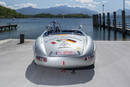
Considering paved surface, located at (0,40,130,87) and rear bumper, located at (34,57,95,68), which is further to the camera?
paved surface, located at (0,40,130,87)

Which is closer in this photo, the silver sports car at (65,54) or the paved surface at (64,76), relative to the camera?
the silver sports car at (65,54)

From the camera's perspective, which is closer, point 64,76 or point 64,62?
point 64,62

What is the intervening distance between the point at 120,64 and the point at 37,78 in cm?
258

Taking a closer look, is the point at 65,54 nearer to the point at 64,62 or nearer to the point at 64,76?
the point at 64,62

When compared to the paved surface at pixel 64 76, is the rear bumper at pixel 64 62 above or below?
above

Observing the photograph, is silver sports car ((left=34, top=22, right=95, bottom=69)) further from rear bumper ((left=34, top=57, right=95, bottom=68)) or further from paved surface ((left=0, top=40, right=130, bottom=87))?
paved surface ((left=0, top=40, right=130, bottom=87))

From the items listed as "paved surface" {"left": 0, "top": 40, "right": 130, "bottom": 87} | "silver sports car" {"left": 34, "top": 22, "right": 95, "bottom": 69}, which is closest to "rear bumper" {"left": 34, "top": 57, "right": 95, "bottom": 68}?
"silver sports car" {"left": 34, "top": 22, "right": 95, "bottom": 69}

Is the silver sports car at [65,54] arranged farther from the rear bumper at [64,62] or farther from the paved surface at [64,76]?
the paved surface at [64,76]

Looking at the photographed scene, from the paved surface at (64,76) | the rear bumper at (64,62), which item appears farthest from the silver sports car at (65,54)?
the paved surface at (64,76)

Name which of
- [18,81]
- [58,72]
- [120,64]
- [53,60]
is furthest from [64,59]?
[120,64]

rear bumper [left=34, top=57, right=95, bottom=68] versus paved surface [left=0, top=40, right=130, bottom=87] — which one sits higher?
rear bumper [left=34, top=57, right=95, bottom=68]

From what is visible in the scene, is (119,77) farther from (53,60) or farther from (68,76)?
(53,60)

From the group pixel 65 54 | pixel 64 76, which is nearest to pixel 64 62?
pixel 65 54

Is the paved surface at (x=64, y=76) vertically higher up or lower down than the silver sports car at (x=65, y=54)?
lower down
